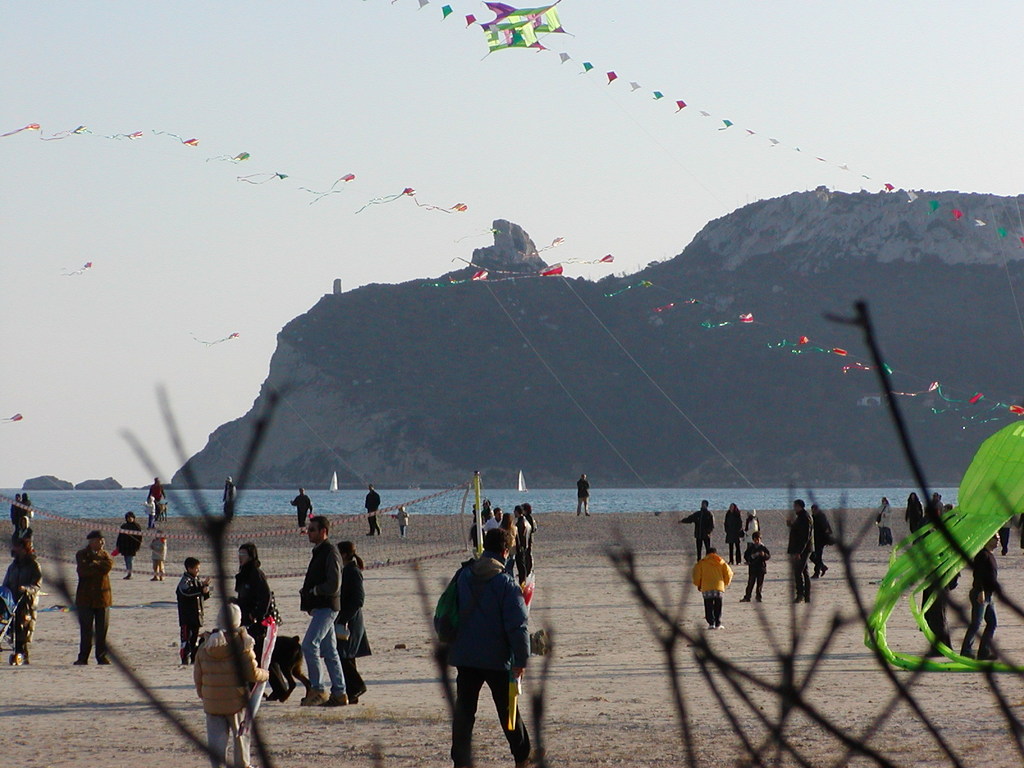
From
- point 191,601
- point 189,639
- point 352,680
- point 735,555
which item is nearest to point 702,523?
point 735,555

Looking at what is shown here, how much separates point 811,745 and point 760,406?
144318 mm

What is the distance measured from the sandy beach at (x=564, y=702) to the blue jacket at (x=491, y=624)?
3.39 ft

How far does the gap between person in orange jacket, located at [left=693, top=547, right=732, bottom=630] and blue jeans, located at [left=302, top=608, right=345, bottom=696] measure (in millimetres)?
5310

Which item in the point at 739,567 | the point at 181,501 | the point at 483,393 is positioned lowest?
the point at 739,567

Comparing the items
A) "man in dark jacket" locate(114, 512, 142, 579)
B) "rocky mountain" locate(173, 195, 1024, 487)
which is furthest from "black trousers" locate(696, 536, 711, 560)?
"rocky mountain" locate(173, 195, 1024, 487)

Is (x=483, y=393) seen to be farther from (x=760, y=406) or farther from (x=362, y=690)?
(x=362, y=690)

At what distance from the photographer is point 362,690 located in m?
10.4

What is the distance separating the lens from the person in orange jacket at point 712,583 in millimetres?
14586

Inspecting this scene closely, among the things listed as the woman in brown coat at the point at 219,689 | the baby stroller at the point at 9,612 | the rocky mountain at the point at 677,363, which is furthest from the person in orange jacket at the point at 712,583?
the rocky mountain at the point at 677,363

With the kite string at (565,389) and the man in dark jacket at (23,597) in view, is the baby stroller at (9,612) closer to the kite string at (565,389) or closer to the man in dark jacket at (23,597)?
the man in dark jacket at (23,597)

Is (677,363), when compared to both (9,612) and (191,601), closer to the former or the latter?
(9,612)

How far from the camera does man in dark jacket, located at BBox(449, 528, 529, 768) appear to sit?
24.0 ft

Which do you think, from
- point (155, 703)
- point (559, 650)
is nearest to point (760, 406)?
point (559, 650)

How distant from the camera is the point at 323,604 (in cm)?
1013
